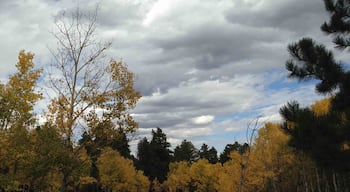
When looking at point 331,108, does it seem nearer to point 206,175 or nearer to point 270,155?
point 270,155

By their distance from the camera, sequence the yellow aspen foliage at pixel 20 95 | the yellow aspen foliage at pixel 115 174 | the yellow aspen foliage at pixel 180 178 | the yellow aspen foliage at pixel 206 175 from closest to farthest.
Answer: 1. the yellow aspen foliage at pixel 20 95
2. the yellow aspen foliage at pixel 115 174
3. the yellow aspen foliage at pixel 206 175
4. the yellow aspen foliage at pixel 180 178

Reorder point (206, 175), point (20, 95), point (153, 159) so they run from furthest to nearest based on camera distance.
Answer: point (153, 159), point (206, 175), point (20, 95)

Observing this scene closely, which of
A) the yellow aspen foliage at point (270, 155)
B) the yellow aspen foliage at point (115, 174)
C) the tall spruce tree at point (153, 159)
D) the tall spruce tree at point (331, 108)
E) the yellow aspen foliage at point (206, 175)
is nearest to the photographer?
the tall spruce tree at point (331, 108)

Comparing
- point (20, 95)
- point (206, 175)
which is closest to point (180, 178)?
point (206, 175)

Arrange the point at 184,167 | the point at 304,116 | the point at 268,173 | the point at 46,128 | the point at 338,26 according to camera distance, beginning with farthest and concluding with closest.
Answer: the point at 184,167
the point at 268,173
the point at 46,128
the point at 338,26
the point at 304,116

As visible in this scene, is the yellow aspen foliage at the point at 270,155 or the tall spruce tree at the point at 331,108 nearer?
the tall spruce tree at the point at 331,108

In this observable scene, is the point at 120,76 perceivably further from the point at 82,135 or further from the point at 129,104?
the point at 82,135

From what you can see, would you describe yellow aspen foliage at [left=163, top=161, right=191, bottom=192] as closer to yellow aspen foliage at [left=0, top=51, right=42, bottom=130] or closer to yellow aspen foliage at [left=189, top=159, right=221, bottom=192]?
yellow aspen foliage at [left=189, top=159, right=221, bottom=192]

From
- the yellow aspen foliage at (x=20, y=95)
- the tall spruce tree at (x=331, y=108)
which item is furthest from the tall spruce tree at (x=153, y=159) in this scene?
the tall spruce tree at (x=331, y=108)

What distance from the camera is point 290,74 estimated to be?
9.37 m

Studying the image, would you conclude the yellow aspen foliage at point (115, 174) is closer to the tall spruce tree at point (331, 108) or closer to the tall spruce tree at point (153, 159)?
the tall spruce tree at point (153, 159)

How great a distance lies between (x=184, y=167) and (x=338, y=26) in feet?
174

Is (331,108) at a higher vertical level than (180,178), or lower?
higher

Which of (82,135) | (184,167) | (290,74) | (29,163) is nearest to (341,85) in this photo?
(290,74)
